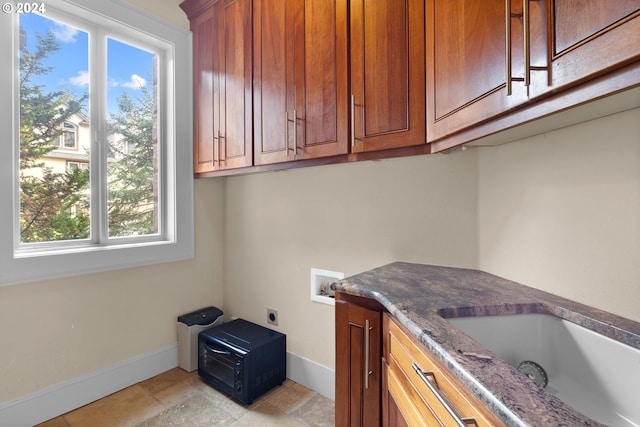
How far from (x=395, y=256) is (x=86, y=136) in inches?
78.5

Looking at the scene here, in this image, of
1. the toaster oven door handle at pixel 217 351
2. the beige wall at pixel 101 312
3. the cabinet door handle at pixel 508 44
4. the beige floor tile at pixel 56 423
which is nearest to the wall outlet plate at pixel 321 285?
the toaster oven door handle at pixel 217 351

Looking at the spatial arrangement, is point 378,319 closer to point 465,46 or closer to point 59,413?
point 465,46

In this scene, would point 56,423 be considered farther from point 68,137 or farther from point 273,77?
point 273,77

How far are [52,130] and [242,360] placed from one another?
173 cm

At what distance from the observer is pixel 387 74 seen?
1213mm

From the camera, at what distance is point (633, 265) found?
841 millimetres

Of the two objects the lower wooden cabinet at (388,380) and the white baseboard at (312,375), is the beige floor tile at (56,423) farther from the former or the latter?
the lower wooden cabinet at (388,380)

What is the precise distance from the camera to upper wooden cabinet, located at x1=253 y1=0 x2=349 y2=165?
4.49 feet

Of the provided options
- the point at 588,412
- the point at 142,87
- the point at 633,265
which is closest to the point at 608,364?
the point at 588,412

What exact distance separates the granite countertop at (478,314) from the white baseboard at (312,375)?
87 centimetres

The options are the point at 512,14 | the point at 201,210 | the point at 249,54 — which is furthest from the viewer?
the point at 201,210

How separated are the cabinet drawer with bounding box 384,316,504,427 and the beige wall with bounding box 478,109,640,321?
59cm

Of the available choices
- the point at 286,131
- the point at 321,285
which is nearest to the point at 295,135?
the point at 286,131

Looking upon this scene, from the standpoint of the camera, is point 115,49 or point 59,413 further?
point 115,49
